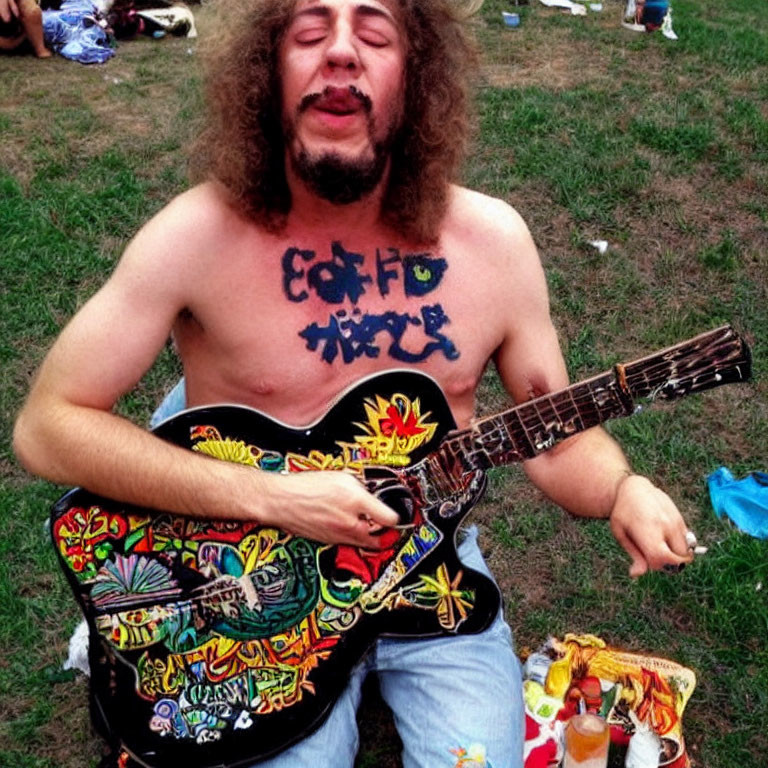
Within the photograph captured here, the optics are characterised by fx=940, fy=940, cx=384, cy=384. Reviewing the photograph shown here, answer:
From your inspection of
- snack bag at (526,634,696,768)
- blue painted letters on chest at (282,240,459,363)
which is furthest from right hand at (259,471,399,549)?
snack bag at (526,634,696,768)

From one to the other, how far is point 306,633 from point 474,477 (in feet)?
1.66

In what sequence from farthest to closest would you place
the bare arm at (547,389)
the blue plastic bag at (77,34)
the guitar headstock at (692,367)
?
the blue plastic bag at (77,34) → the bare arm at (547,389) → the guitar headstock at (692,367)

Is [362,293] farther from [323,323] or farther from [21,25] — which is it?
[21,25]

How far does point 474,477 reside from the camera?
210 centimetres

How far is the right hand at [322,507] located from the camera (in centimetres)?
197

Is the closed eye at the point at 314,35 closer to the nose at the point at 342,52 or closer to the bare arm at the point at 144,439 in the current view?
the nose at the point at 342,52

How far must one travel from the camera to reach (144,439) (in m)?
2.00

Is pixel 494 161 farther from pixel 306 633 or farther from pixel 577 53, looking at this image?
pixel 306 633

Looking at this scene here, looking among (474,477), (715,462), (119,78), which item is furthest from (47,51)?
(474,477)

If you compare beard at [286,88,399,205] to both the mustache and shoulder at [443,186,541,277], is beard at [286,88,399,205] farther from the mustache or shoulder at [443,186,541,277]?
shoulder at [443,186,541,277]

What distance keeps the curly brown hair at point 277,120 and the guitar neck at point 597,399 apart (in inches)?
18.8

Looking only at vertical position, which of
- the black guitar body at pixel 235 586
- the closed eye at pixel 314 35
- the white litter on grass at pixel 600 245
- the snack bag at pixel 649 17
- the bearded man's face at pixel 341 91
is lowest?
the snack bag at pixel 649 17

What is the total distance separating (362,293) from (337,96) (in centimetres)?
43

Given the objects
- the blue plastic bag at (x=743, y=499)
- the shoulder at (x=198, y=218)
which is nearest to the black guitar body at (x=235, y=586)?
the shoulder at (x=198, y=218)
